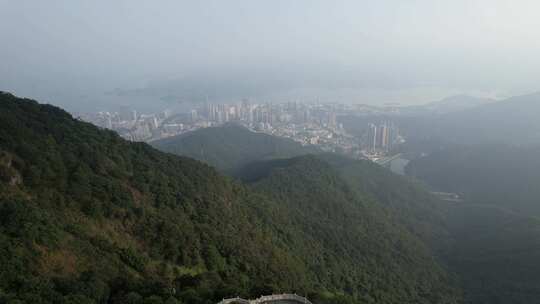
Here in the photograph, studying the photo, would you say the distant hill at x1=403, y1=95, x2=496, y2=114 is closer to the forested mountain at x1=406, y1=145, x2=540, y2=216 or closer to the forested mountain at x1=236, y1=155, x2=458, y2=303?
the forested mountain at x1=406, y1=145, x2=540, y2=216

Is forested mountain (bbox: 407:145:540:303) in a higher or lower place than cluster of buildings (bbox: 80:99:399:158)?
lower

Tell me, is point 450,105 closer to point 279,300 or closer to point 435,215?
point 435,215

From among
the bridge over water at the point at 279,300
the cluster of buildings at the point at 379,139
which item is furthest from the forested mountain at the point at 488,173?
the bridge over water at the point at 279,300

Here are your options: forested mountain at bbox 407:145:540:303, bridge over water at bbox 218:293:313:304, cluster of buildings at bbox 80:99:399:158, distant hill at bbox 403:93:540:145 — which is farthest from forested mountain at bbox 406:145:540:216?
bridge over water at bbox 218:293:313:304

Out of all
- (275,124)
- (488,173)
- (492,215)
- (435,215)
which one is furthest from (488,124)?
(492,215)

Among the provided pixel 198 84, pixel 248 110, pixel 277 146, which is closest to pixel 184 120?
pixel 248 110

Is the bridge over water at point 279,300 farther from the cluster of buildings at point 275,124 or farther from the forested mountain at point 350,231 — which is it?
the cluster of buildings at point 275,124

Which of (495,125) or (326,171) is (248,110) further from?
(326,171)
